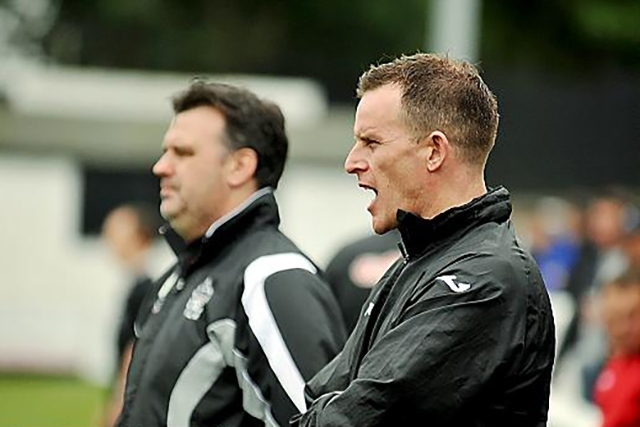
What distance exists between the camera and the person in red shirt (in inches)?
273

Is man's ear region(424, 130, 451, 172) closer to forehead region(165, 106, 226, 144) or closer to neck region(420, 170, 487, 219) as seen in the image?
neck region(420, 170, 487, 219)

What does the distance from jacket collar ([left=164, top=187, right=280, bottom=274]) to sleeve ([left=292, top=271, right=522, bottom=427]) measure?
166 centimetres

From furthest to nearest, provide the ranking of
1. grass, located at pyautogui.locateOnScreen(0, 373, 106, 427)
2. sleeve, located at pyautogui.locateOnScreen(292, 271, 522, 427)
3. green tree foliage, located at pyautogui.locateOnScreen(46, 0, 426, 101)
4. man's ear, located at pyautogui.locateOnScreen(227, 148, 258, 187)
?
green tree foliage, located at pyautogui.locateOnScreen(46, 0, 426, 101) < grass, located at pyautogui.locateOnScreen(0, 373, 106, 427) < man's ear, located at pyautogui.locateOnScreen(227, 148, 258, 187) < sleeve, located at pyautogui.locateOnScreen(292, 271, 522, 427)

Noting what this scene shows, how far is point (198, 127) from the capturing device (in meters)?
5.75

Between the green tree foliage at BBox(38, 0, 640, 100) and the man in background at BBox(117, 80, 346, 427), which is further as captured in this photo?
the green tree foliage at BBox(38, 0, 640, 100)

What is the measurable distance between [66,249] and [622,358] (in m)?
15.0

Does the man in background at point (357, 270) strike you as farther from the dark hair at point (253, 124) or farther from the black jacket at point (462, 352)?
the black jacket at point (462, 352)

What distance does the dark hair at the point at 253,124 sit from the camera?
5.73 meters

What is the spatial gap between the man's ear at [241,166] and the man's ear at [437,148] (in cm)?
161

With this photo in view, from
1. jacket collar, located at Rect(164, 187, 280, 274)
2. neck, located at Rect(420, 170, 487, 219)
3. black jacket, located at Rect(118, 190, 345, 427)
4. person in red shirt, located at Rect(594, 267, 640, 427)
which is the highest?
neck, located at Rect(420, 170, 487, 219)

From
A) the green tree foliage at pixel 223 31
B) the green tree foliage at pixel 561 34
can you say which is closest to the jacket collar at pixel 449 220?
the green tree foliage at pixel 223 31

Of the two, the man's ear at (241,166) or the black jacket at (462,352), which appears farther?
the man's ear at (241,166)

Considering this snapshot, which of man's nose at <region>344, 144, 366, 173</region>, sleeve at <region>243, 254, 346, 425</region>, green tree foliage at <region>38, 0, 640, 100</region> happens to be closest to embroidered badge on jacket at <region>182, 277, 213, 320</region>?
sleeve at <region>243, 254, 346, 425</region>

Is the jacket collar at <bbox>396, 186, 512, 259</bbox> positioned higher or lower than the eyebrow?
lower
